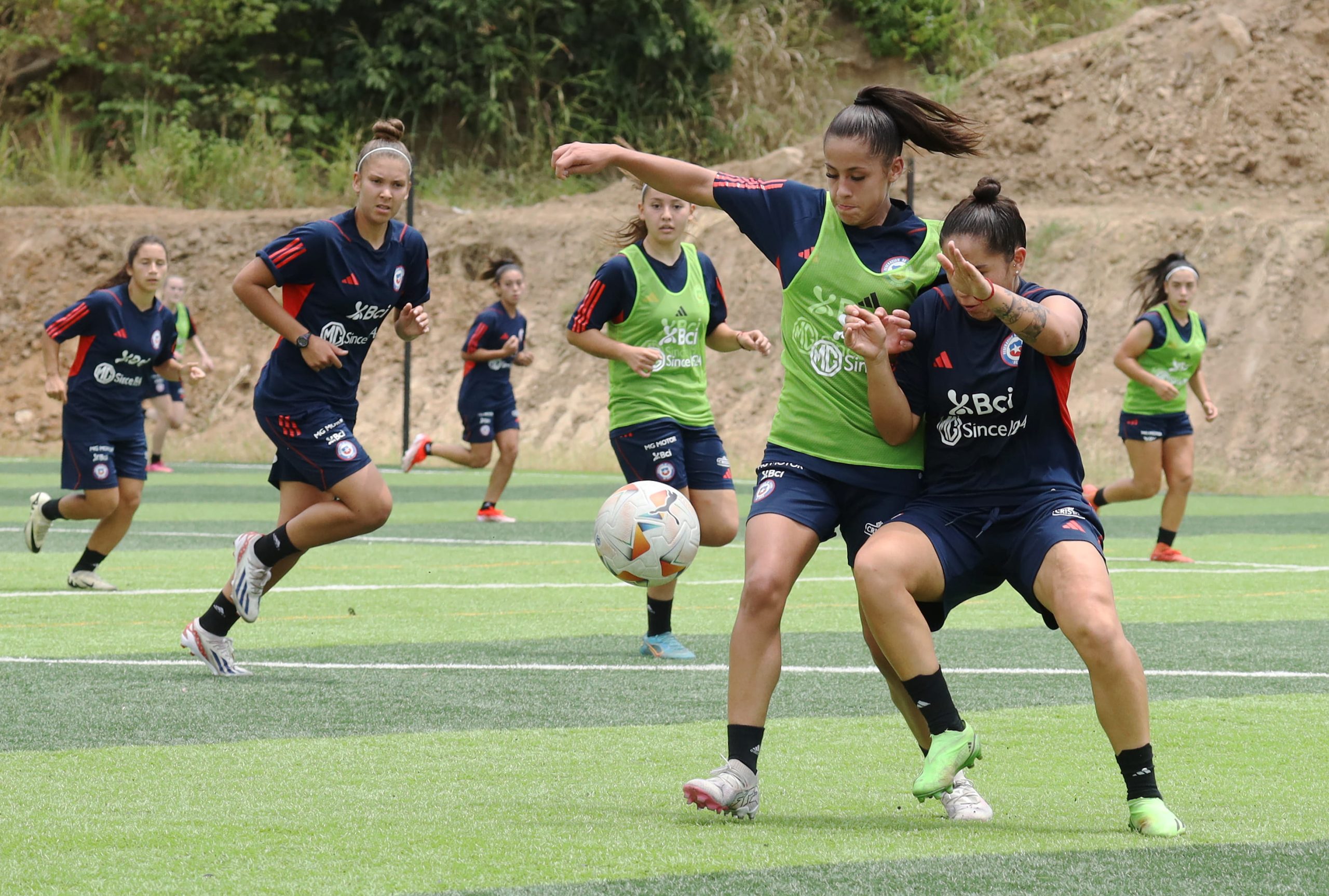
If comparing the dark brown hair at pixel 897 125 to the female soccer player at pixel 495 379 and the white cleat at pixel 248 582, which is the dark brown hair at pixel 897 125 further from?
the female soccer player at pixel 495 379

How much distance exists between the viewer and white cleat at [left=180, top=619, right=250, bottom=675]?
7.10m

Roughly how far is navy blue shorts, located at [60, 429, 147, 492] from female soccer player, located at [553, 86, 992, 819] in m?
6.21

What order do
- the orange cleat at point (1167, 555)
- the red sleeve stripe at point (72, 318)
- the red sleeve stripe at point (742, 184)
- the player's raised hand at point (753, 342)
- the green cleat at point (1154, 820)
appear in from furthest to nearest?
the orange cleat at point (1167, 555) → the red sleeve stripe at point (72, 318) → the player's raised hand at point (753, 342) → the red sleeve stripe at point (742, 184) → the green cleat at point (1154, 820)

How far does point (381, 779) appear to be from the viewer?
16.3 ft

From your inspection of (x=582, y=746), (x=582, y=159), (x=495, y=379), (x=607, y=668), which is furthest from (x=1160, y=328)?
(x=582, y=159)

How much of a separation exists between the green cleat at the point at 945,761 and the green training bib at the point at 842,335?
81 cm

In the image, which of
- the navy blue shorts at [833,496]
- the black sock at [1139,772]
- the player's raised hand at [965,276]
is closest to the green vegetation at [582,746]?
the black sock at [1139,772]

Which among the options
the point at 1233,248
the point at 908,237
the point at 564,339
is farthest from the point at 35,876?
the point at 564,339

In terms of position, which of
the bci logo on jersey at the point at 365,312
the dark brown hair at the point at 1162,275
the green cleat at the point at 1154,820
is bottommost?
the green cleat at the point at 1154,820

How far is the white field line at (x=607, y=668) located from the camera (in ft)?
23.7

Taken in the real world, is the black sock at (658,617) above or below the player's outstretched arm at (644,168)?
below

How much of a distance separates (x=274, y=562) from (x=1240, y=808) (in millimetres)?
4173

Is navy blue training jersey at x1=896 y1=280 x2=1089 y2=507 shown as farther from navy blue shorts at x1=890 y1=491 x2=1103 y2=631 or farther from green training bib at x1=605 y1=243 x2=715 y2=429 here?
green training bib at x1=605 y1=243 x2=715 y2=429

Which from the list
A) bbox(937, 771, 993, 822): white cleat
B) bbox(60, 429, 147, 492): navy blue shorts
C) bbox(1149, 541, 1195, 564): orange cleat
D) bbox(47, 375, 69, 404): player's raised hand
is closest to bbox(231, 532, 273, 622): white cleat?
bbox(60, 429, 147, 492): navy blue shorts
